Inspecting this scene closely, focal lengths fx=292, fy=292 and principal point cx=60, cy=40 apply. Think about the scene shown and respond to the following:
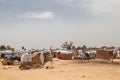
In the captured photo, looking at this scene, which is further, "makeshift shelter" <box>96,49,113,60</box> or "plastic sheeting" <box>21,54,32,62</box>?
"makeshift shelter" <box>96,49,113,60</box>

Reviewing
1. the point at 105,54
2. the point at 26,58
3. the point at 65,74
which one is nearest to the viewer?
the point at 65,74

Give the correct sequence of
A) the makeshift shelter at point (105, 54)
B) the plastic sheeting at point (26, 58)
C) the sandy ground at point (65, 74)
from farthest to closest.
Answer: the makeshift shelter at point (105, 54) < the plastic sheeting at point (26, 58) < the sandy ground at point (65, 74)

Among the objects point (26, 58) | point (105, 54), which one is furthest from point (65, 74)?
point (105, 54)

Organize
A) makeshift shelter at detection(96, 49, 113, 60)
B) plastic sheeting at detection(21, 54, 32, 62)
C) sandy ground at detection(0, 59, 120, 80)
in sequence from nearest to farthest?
sandy ground at detection(0, 59, 120, 80), plastic sheeting at detection(21, 54, 32, 62), makeshift shelter at detection(96, 49, 113, 60)

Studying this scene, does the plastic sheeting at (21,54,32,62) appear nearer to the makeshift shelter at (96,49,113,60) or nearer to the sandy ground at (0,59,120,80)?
the sandy ground at (0,59,120,80)

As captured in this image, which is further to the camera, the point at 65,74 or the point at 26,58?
the point at 26,58

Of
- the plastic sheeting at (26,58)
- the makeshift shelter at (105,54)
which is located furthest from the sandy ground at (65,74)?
the makeshift shelter at (105,54)

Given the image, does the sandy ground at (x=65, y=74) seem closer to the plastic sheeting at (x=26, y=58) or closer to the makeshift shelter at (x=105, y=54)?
the plastic sheeting at (x=26, y=58)

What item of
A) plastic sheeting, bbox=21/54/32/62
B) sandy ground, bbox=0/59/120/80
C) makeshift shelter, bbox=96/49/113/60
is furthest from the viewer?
makeshift shelter, bbox=96/49/113/60

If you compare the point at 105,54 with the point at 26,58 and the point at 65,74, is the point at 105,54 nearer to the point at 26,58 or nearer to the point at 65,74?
the point at 26,58

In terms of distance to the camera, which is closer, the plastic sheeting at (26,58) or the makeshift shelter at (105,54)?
the plastic sheeting at (26,58)

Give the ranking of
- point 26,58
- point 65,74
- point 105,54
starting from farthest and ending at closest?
point 105,54 → point 26,58 → point 65,74

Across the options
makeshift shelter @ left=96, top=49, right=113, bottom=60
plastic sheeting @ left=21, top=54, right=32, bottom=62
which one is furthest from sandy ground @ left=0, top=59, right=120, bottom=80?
makeshift shelter @ left=96, top=49, right=113, bottom=60

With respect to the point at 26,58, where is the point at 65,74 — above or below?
below
